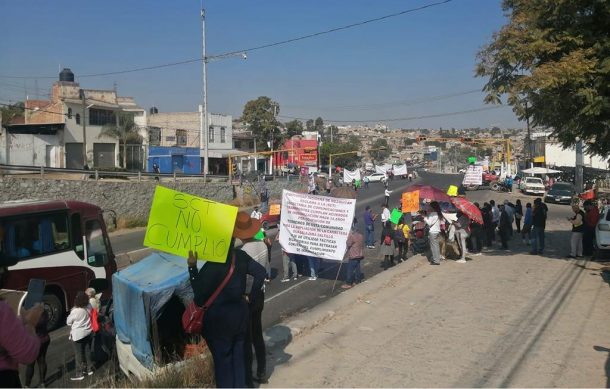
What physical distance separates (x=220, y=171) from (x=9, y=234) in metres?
56.0

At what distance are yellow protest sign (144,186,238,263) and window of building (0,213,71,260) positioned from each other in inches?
214

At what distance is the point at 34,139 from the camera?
42188mm

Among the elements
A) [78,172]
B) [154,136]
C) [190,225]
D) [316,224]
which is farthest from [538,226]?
[154,136]

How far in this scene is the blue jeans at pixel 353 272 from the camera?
40.0 ft

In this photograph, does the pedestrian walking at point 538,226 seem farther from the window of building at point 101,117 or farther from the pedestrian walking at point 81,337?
the window of building at point 101,117

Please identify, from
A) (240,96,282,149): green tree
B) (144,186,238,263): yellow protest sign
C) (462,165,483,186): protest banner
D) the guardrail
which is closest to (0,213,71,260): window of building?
(144,186,238,263): yellow protest sign

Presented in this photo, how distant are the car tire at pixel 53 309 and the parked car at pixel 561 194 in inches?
1441

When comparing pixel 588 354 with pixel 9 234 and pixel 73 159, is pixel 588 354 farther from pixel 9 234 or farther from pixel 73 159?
pixel 73 159

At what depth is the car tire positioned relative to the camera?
9662 mm

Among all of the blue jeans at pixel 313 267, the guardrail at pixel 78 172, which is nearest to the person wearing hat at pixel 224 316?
the blue jeans at pixel 313 267

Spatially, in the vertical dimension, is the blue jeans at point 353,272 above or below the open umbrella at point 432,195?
below

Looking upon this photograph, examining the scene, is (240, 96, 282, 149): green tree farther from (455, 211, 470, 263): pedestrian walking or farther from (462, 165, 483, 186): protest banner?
(455, 211, 470, 263): pedestrian walking

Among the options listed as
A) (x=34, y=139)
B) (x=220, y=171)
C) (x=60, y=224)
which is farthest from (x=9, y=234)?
(x=220, y=171)

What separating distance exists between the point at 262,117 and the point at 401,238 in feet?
212
